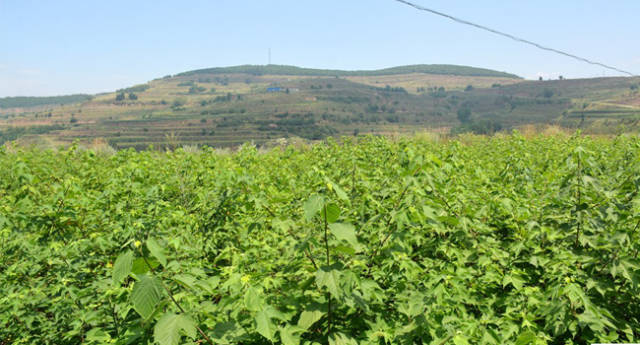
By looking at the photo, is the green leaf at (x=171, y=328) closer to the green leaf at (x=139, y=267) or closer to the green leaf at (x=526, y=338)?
the green leaf at (x=139, y=267)

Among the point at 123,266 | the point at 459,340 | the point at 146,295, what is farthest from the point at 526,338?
the point at 123,266

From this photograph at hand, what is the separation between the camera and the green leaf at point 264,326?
1.67 m

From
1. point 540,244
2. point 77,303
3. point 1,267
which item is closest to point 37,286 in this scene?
point 77,303

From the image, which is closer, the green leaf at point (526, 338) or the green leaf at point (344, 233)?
the green leaf at point (344, 233)

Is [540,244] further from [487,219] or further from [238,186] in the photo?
[238,186]

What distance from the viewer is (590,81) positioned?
354ft

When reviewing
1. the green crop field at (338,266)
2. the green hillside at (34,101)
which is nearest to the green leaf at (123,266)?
the green crop field at (338,266)

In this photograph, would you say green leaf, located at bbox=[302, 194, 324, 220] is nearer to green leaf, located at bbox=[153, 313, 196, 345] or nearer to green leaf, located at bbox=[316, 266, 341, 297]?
green leaf, located at bbox=[316, 266, 341, 297]

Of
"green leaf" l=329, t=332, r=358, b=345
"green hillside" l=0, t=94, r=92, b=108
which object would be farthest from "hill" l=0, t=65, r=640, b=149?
"green hillside" l=0, t=94, r=92, b=108

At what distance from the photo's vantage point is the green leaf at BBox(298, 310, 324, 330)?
6.43 feet

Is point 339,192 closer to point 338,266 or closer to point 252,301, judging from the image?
point 338,266

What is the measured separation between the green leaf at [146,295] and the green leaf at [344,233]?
80cm

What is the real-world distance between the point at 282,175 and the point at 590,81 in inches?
5248

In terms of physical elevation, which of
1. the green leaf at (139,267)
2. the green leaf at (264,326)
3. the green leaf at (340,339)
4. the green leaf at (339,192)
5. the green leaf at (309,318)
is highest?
the green leaf at (339,192)
